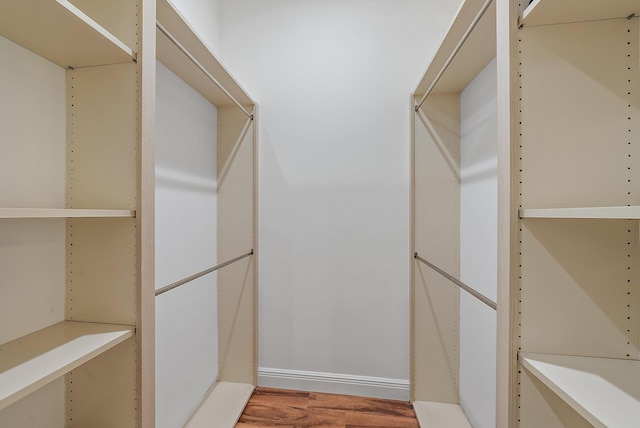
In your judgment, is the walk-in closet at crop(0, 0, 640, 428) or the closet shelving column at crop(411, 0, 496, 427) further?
the closet shelving column at crop(411, 0, 496, 427)

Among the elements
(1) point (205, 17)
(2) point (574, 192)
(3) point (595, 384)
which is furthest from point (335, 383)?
(1) point (205, 17)

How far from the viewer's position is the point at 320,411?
5.71 feet

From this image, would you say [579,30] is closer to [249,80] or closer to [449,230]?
[449,230]

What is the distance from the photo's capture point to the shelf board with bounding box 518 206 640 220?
49cm

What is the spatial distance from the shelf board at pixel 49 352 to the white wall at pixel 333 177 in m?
1.18

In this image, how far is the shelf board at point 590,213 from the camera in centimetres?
49

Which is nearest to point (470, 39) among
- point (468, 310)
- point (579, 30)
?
point (579, 30)

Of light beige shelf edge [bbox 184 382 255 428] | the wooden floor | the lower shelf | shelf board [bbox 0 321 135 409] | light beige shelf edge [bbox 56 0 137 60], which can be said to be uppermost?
light beige shelf edge [bbox 56 0 137 60]

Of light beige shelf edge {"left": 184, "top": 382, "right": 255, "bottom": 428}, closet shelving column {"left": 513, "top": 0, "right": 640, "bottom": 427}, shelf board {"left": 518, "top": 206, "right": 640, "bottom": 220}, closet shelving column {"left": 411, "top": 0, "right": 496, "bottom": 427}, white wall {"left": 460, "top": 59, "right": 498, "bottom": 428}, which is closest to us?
shelf board {"left": 518, "top": 206, "right": 640, "bottom": 220}

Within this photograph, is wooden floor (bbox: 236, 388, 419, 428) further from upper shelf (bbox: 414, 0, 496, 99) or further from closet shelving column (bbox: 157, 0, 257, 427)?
upper shelf (bbox: 414, 0, 496, 99)

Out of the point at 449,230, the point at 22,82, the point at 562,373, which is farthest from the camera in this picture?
the point at 449,230

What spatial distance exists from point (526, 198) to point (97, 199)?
4.04 ft

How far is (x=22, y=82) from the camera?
0.80 meters

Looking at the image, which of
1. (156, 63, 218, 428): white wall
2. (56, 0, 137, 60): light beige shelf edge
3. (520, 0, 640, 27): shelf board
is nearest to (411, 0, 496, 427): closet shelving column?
(520, 0, 640, 27): shelf board
